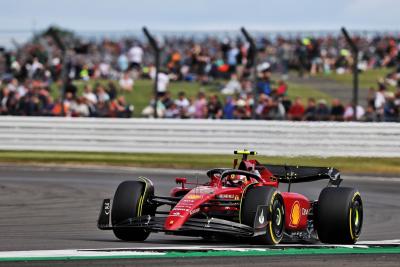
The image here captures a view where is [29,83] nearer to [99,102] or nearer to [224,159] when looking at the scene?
[99,102]

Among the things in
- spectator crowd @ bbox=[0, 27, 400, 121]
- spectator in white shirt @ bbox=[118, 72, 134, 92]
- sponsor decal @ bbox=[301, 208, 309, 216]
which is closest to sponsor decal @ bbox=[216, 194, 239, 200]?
sponsor decal @ bbox=[301, 208, 309, 216]

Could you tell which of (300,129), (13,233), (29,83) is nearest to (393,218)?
(13,233)

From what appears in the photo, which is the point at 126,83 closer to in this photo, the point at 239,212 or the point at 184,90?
the point at 184,90

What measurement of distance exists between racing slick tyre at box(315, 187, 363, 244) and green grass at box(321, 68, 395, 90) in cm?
1900

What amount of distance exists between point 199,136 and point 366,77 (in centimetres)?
900

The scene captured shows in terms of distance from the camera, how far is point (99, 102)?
2673 centimetres

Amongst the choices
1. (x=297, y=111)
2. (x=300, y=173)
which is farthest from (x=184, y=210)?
(x=297, y=111)

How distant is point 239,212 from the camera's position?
408 inches

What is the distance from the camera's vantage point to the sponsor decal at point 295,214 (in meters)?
10.9

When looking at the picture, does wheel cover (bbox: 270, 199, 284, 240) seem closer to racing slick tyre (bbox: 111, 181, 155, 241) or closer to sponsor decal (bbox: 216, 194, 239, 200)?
sponsor decal (bbox: 216, 194, 239, 200)

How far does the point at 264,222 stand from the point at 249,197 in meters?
0.30

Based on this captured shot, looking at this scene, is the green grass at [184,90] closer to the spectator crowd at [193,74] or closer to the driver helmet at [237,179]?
the spectator crowd at [193,74]

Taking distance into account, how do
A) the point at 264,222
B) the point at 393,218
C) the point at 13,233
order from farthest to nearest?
the point at 393,218 < the point at 13,233 < the point at 264,222

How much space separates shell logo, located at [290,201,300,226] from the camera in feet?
35.9
